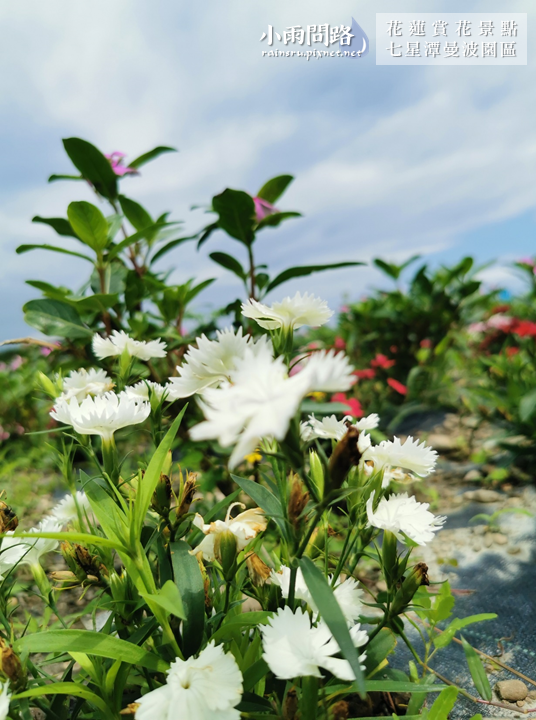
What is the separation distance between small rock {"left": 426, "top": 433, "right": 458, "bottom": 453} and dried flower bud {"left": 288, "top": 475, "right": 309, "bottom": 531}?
212 cm

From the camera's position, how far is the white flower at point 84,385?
2.73 feet

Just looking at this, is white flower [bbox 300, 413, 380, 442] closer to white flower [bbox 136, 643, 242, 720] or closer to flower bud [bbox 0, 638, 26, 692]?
white flower [bbox 136, 643, 242, 720]

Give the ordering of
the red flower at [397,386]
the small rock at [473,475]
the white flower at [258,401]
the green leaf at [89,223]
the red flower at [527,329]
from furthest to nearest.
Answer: the red flower at [397,386], the red flower at [527,329], the small rock at [473,475], the green leaf at [89,223], the white flower at [258,401]

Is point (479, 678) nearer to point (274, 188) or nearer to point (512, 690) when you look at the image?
point (512, 690)

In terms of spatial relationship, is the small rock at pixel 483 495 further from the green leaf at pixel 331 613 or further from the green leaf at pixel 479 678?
the green leaf at pixel 331 613

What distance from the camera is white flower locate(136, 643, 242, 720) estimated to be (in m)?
0.48

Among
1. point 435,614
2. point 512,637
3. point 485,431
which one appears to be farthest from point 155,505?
point 485,431

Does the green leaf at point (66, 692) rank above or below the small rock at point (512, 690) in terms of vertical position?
above

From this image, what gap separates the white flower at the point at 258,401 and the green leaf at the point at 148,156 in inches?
51.5

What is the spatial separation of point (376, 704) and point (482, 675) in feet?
0.62

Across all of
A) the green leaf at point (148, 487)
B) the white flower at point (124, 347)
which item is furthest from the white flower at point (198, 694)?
the white flower at point (124, 347)

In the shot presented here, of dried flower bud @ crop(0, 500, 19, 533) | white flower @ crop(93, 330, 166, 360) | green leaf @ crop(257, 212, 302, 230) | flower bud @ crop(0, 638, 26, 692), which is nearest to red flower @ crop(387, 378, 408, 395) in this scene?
green leaf @ crop(257, 212, 302, 230)

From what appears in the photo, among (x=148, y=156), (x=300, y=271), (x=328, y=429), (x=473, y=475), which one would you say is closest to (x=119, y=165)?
(x=148, y=156)

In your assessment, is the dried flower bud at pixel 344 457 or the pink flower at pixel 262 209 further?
the pink flower at pixel 262 209
